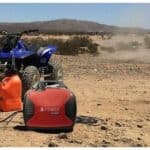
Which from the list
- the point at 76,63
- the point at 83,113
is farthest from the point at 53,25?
the point at 83,113

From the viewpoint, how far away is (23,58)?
1109 centimetres

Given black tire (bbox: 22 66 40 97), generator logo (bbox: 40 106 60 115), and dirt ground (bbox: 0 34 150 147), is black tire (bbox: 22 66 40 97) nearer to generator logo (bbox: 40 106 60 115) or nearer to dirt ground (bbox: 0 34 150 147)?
dirt ground (bbox: 0 34 150 147)

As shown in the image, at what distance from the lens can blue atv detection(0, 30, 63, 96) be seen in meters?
10.8

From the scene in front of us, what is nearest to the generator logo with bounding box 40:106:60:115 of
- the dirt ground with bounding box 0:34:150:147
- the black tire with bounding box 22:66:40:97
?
the dirt ground with bounding box 0:34:150:147

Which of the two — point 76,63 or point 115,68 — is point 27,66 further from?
point 76,63

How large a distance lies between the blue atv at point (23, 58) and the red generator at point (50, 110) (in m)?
2.16

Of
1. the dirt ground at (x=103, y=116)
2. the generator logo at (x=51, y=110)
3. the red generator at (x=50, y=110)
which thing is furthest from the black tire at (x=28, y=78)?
the generator logo at (x=51, y=110)

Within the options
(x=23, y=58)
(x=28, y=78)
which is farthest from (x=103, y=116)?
(x=23, y=58)

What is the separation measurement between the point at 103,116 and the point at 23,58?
2190 mm

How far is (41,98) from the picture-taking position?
8.14m

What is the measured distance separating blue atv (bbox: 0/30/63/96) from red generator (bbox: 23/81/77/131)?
2157 millimetres

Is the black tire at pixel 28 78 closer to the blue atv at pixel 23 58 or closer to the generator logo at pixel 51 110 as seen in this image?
the blue atv at pixel 23 58

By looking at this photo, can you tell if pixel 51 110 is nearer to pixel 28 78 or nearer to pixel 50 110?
pixel 50 110

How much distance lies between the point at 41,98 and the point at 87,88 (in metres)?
5.53
